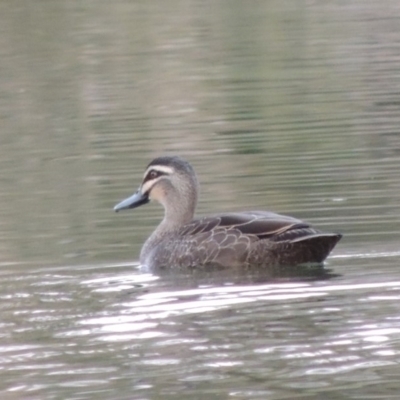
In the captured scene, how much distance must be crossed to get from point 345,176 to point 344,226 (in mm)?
2462

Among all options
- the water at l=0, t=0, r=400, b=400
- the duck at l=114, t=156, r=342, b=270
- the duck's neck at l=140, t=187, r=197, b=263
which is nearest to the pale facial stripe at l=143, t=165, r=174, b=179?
the duck at l=114, t=156, r=342, b=270

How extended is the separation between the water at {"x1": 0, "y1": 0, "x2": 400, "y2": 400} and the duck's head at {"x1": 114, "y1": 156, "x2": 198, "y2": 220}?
511 millimetres

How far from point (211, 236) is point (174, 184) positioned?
1022 millimetres

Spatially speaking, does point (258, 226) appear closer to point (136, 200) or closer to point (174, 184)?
point (174, 184)

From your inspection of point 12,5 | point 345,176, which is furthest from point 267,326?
point 12,5

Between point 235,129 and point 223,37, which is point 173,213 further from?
point 223,37

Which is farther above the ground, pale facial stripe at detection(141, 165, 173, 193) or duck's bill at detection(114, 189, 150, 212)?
pale facial stripe at detection(141, 165, 173, 193)

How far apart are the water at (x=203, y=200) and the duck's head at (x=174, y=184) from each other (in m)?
0.51

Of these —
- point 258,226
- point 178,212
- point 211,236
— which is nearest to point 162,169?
point 178,212

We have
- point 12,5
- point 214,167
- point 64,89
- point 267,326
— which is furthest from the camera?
point 12,5

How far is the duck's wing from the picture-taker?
10664 millimetres

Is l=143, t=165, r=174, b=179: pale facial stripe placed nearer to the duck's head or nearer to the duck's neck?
the duck's head

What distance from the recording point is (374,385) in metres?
7.14

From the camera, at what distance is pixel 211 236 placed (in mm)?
11148
